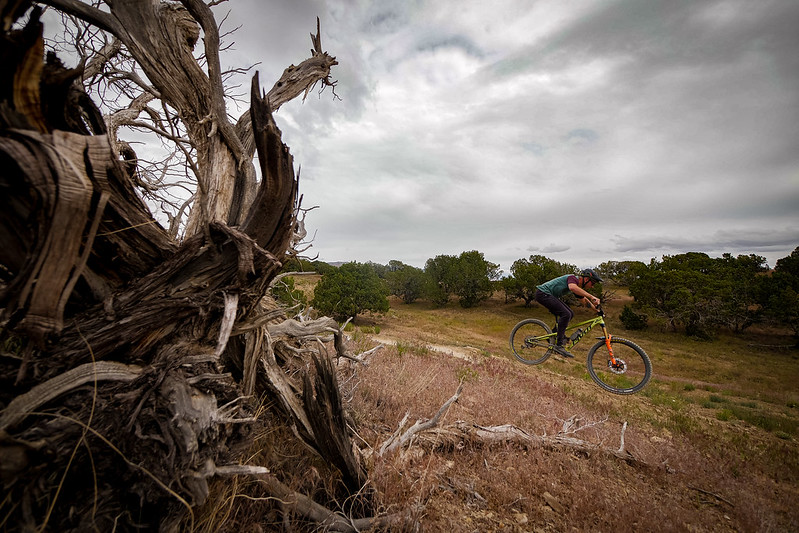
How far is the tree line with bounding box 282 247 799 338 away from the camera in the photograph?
27.5 m

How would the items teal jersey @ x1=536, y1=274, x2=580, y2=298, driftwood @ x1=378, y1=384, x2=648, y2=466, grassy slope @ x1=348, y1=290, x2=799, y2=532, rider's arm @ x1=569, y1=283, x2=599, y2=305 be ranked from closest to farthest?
grassy slope @ x1=348, y1=290, x2=799, y2=532 < driftwood @ x1=378, y1=384, x2=648, y2=466 < rider's arm @ x1=569, y1=283, x2=599, y2=305 < teal jersey @ x1=536, y1=274, x2=580, y2=298

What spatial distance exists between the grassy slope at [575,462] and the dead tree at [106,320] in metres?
1.46

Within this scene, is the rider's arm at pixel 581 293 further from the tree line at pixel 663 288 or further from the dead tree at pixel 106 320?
the tree line at pixel 663 288

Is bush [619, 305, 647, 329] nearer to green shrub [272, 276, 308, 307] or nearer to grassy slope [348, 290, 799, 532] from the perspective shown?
grassy slope [348, 290, 799, 532]

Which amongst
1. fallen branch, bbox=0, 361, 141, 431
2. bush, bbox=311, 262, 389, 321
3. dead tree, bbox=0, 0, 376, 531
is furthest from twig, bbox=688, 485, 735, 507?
bush, bbox=311, 262, 389, 321

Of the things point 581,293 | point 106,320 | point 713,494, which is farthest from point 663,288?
point 106,320

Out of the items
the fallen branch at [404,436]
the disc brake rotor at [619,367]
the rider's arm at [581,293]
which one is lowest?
the disc brake rotor at [619,367]

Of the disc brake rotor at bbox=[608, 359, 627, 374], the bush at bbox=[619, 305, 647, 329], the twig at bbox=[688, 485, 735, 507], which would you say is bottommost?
the bush at bbox=[619, 305, 647, 329]

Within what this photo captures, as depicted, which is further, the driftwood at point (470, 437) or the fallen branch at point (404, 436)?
the driftwood at point (470, 437)

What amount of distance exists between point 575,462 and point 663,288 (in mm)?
38469

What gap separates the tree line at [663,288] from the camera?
90.3 feet

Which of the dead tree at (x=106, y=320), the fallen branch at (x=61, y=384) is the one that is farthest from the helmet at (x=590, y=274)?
the fallen branch at (x=61, y=384)

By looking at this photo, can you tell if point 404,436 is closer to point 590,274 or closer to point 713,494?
point 713,494

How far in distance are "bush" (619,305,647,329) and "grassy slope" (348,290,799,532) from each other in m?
26.5
